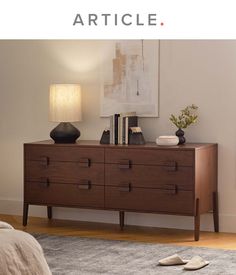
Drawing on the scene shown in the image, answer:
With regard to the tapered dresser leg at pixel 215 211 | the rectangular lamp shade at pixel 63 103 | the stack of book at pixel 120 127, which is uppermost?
the rectangular lamp shade at pixel 63 103

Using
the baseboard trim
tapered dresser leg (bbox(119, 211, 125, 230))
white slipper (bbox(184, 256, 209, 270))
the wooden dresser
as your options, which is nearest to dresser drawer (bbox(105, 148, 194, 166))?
the wooden dresser

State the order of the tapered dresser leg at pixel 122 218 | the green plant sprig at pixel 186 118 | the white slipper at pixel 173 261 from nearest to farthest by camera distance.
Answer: the white slipper at pixel 173 261 < the green plant sprig at pixel 186 118 < the tapered dresser leg at pixel 122 218

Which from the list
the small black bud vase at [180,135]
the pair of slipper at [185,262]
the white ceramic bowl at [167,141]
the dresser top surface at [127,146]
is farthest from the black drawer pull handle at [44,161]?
the pair of slipper at [185,262]

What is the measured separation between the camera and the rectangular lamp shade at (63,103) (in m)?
6.31

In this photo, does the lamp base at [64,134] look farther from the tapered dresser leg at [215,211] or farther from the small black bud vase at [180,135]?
the tapered dresser leg at [215,211]

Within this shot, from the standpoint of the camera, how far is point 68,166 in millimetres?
6215

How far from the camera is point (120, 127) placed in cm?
619

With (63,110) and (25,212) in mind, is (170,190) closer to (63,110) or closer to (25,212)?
(63,110)

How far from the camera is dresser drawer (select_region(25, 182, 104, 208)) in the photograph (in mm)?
6148

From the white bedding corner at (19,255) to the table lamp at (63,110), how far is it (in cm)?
243

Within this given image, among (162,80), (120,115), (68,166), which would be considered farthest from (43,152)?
(162,80)

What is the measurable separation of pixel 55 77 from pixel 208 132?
56.2 inches
